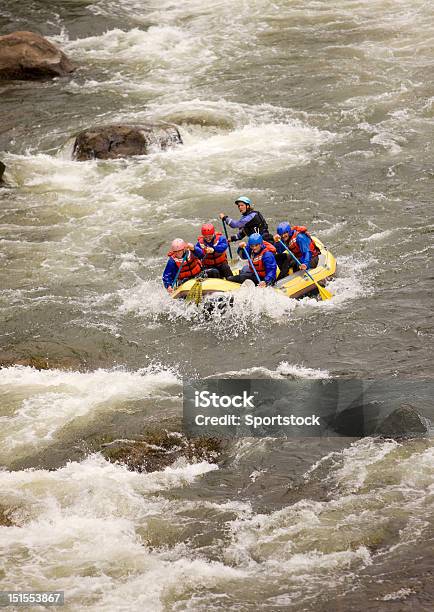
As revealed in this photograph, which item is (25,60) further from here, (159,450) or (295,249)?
(159,450)

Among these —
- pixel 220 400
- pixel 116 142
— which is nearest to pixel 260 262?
pixel 220 400

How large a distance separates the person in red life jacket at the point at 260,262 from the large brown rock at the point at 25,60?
1151 cm

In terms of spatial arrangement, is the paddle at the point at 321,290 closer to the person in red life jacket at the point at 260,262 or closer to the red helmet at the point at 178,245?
the person in red life jacket at the point at 260,262

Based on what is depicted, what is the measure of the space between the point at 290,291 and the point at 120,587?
5.93 metres

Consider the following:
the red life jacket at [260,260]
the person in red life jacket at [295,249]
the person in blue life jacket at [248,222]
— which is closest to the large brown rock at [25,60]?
the person in blue life jacket at [248,222]

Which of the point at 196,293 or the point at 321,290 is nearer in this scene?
the point at 196,293

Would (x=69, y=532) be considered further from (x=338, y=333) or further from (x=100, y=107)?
(x=100, y=107)

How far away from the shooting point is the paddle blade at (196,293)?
466 inches

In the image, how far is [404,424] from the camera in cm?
893

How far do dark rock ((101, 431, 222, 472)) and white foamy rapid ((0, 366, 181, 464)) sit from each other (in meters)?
0.61

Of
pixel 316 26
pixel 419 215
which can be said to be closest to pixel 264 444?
pixel 419 215

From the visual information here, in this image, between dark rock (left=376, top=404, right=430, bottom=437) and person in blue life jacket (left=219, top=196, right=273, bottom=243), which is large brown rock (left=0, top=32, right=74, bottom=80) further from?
dark rock (left=376, top=404, right=430, bottom=437)

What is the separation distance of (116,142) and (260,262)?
6620 mm

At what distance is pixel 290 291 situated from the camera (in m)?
12.2
